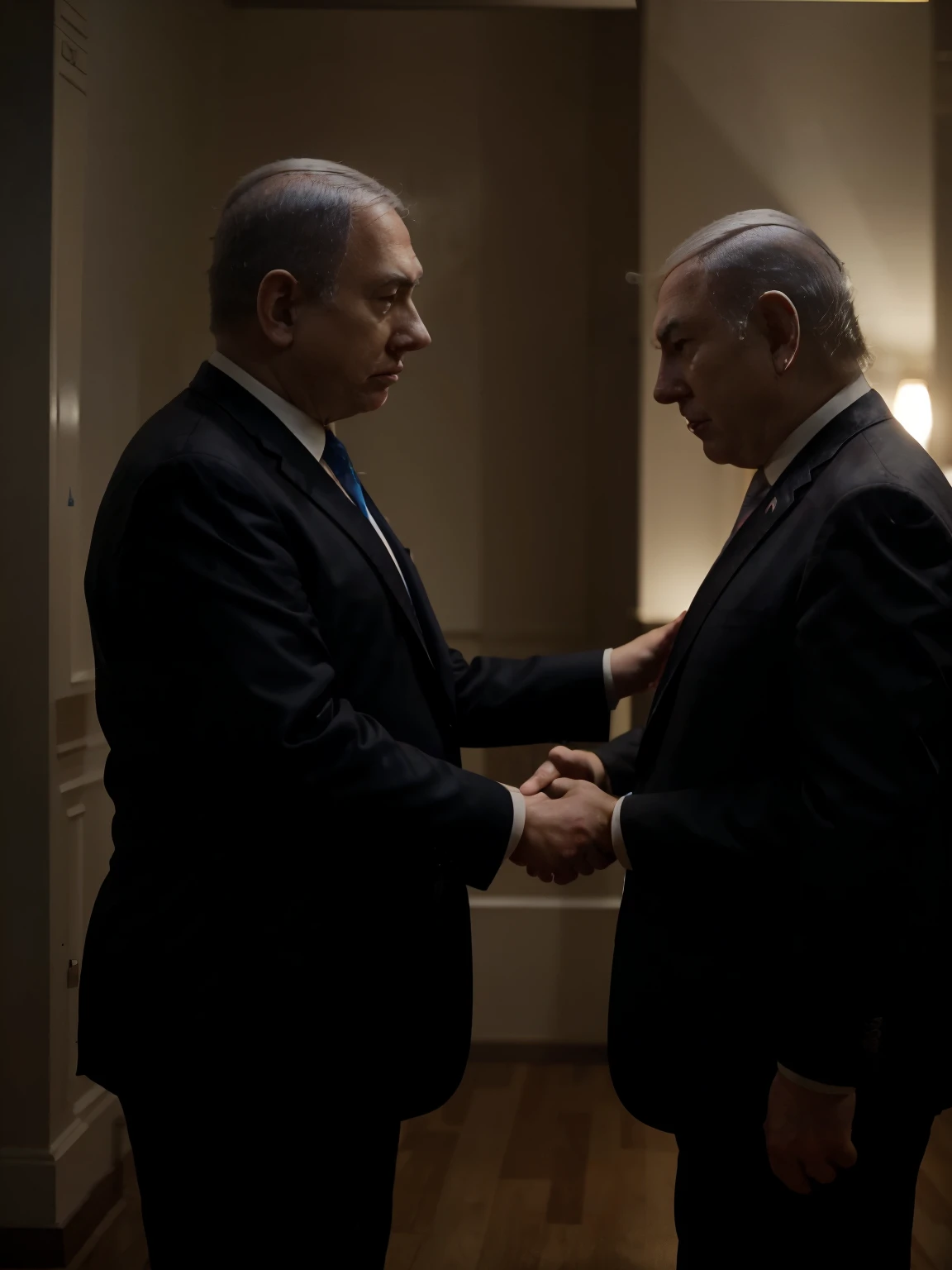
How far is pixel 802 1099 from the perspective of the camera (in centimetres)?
132

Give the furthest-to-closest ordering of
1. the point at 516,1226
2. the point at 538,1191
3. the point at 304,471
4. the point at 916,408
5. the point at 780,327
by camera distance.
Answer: the point at 916,408 < the point at 538,1191 < the point at 516,1226 < the point at 304,471 < the point at 780,327

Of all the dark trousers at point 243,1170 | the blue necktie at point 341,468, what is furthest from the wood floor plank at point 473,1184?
the blue necktie at point 341,468

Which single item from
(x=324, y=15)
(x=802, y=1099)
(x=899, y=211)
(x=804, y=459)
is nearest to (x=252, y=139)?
(x=324, y=15)

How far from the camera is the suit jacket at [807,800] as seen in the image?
126cm

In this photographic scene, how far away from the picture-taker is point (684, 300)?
62.7 inches

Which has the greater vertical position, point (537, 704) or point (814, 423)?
point (814, 423)

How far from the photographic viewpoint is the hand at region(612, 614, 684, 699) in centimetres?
209

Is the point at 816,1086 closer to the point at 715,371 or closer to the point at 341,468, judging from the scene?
the point at 715,371

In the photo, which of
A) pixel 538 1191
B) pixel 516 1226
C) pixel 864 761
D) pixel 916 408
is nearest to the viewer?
pixel 864 761

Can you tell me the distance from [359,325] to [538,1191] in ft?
6.65

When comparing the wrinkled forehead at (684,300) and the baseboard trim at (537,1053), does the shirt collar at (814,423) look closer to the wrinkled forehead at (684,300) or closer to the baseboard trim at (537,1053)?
the wrinkled forehead at (684,300)

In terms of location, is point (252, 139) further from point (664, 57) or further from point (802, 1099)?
point (802, 1099)

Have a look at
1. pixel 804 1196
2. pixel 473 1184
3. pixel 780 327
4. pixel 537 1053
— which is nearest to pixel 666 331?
pixel 780 327

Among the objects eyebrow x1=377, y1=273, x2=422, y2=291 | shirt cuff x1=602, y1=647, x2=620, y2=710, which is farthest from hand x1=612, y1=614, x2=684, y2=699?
eyebrow x1=377, y1=273, x2=422, y2=291
